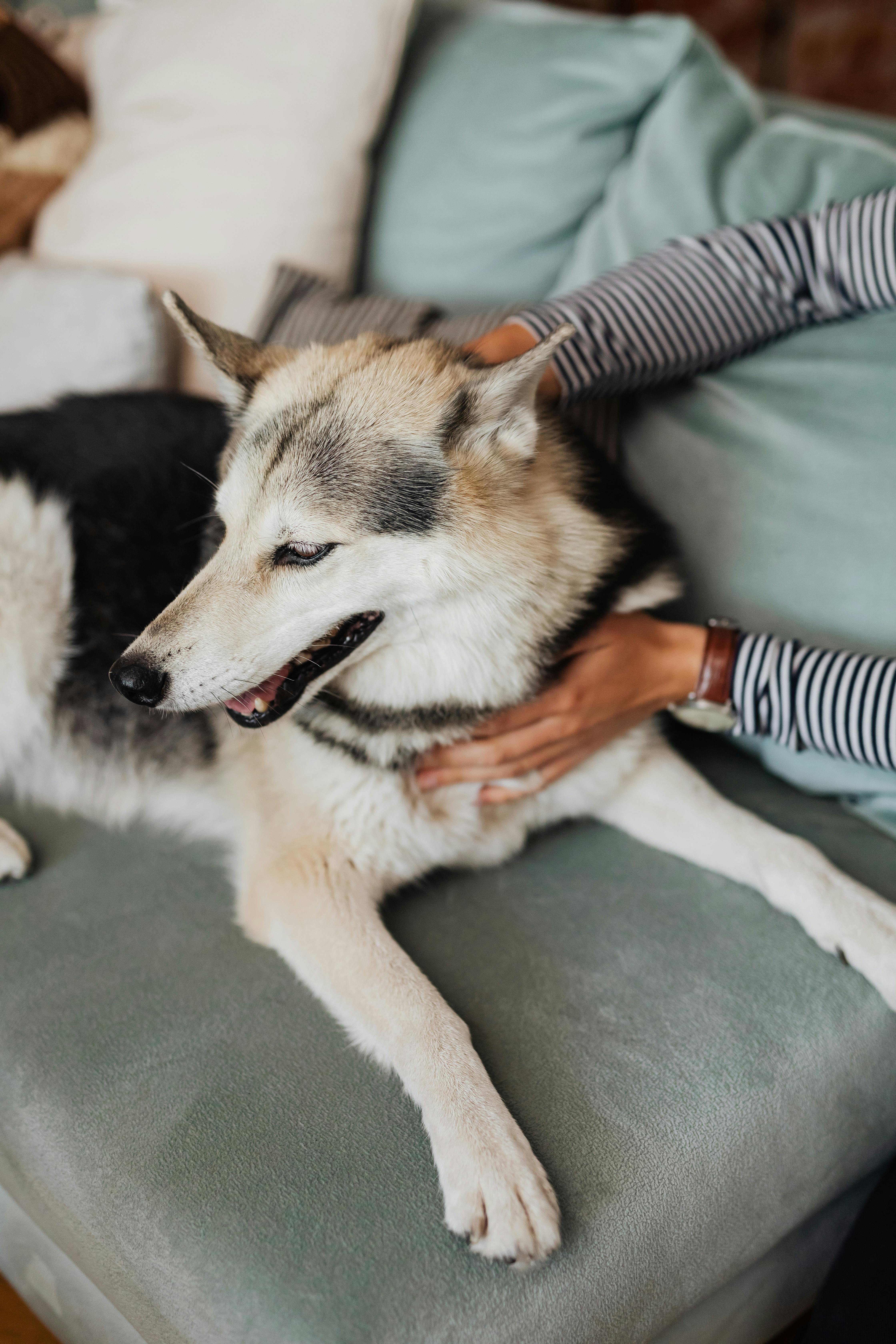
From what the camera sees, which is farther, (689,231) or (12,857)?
(689,231)

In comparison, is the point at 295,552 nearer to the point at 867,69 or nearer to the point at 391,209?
the point at 391,209

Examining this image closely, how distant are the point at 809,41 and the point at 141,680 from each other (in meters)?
4.24

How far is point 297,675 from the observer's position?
0.96m

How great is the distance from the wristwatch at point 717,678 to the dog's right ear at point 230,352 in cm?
65

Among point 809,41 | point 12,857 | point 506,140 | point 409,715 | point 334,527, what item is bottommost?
point 12,857

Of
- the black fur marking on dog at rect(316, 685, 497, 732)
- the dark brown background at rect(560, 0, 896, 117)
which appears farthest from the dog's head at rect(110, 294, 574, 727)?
the dark brown background at rect(560, 0, 896, 117)

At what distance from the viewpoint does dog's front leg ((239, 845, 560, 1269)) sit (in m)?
0.71

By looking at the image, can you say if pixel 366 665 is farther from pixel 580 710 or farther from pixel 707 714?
pixel 707 714

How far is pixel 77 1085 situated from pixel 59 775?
573 mm

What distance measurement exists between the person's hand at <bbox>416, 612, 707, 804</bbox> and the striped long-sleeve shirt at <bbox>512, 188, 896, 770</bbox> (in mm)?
88

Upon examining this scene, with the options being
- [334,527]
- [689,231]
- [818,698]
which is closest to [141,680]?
[334,527]

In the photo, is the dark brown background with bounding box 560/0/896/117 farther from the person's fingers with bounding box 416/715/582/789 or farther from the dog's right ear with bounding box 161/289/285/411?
the person's fingers with bounding box 416/715/582/789

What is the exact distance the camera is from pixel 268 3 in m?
1.60

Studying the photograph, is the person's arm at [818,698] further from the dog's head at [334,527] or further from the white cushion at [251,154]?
the white cushion at [251,154]
